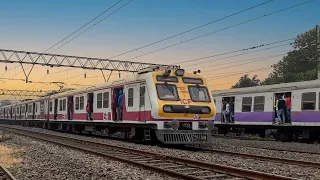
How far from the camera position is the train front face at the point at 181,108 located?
14.3 m

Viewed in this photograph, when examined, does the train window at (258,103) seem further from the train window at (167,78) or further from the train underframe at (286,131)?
the train window at (167,78)

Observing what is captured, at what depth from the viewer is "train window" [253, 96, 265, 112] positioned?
21672 millimetres

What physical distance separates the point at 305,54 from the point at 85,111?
A: 4904 cm

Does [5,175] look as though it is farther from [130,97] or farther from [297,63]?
[297,63]

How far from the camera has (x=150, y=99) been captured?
578 inches

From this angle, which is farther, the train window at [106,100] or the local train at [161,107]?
the train window at [106,100]

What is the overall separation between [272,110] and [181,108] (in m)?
8.12

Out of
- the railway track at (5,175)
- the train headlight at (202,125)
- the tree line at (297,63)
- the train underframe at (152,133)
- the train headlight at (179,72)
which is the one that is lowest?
the railway track at (5,175)

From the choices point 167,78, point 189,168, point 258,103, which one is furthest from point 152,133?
point 258,103

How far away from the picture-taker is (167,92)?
14969 mm

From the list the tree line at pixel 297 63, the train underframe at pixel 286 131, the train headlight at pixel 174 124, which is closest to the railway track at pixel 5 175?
the train headlight at pixel 174 124

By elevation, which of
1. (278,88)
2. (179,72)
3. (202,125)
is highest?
(179,72)

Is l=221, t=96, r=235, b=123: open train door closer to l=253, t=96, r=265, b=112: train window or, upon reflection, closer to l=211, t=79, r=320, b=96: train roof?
l=211, t=79, r=320, b=96: train roof

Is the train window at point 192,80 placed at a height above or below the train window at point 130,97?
above
